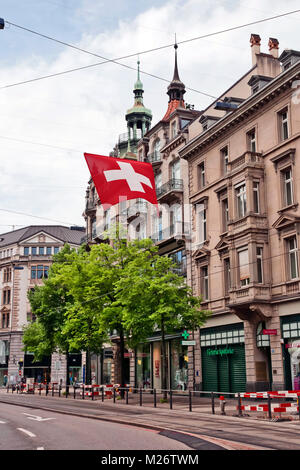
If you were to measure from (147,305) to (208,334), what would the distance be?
604cm

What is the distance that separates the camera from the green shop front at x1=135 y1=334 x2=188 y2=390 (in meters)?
38.2

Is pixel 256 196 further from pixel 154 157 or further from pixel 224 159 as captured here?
pixel 154 157

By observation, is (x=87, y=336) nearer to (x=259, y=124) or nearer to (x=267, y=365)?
(x=267, y=365)

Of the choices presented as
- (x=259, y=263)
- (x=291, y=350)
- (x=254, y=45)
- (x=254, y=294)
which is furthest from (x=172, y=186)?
(x=291, y=350)

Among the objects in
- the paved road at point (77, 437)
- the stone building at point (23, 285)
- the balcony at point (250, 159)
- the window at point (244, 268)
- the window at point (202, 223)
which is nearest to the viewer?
the paved road at point (77, 437)

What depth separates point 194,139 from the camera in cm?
3778

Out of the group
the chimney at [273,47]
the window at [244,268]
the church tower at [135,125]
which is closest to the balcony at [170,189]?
the window at [244,268]

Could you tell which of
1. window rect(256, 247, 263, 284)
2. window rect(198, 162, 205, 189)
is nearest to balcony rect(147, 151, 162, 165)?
window rect(198, 162, 205, 189)

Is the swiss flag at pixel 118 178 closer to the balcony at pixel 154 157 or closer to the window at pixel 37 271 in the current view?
the balcony at pixel 154 157

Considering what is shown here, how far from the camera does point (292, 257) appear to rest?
1131 inches

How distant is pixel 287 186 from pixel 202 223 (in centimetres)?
853

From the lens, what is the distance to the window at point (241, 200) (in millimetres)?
31609

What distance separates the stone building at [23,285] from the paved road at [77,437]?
6156 cm

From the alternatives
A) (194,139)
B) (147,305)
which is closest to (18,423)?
(147,305)
